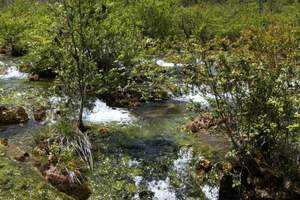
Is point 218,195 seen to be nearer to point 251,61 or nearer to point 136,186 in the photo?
point 136,186

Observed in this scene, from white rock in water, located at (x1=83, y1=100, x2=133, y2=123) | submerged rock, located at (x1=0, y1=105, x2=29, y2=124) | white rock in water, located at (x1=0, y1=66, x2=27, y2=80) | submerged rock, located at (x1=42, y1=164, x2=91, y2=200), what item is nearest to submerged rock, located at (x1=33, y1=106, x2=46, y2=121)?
submerged rock, located at (x1=0, y1=105, x2=29, y2=124)

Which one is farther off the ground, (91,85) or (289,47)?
(289,47)

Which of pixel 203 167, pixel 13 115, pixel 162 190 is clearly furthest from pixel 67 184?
pixel 13 115

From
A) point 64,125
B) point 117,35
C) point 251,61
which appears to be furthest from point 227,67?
point 117,35

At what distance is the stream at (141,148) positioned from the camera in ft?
47.4

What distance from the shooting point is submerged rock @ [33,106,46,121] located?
1945 cm

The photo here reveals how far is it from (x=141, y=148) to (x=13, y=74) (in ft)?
41.5

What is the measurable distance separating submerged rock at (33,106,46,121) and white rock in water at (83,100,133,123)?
5.59 feet

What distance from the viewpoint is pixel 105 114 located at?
69.6ft

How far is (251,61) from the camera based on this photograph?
14.3 m

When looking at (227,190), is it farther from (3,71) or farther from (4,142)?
(3,71)

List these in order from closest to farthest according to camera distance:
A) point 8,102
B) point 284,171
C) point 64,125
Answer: point 284,171
point 64,125
point 8,102

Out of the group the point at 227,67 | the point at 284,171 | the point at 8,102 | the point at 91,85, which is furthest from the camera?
the point at 8,102

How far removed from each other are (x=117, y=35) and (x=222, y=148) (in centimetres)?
912
